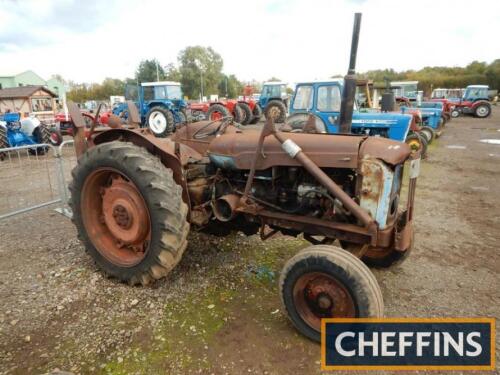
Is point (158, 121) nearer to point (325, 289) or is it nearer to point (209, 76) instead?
point (325, 289)

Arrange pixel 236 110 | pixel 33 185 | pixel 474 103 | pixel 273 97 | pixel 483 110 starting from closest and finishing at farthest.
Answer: pixel 33 185
pixel 236 110
pixel 273 97
pixel 483 110
pixel 474 103

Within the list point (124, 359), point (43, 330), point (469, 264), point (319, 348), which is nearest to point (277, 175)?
point (319, 348)

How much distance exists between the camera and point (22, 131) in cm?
1116

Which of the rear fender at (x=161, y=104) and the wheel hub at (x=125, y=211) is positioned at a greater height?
the rear fender at (x=161, y=104)

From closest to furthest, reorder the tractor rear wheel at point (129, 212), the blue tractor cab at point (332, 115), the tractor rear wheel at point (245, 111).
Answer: the tractor rear wheel at point (129, 212), the blue tractor cab at point (332, 115), the tractor rear wheel at point (245, 111)

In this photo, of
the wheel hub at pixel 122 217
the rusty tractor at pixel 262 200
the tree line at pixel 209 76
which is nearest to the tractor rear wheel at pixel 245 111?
the rusty tractor at pixel 262 200

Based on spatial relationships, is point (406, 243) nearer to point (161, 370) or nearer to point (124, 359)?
point (161, 370)

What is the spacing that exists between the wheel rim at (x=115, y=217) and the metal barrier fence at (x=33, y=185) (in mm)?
1798

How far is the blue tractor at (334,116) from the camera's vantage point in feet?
27.8

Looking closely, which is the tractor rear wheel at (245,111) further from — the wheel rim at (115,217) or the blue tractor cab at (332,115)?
the wheel rim at (115,217)

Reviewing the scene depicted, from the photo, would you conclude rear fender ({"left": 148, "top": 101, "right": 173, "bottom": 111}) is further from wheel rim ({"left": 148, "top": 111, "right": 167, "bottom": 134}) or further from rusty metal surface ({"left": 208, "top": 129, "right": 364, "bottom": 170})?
rusty metal surface ({"left": 208, "top": 129, "right": 364, "bottom": 170})

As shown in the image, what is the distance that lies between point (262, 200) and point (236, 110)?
49.5 feet

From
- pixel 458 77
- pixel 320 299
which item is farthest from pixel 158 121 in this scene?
pixel 458 77

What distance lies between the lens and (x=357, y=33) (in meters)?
3.08
